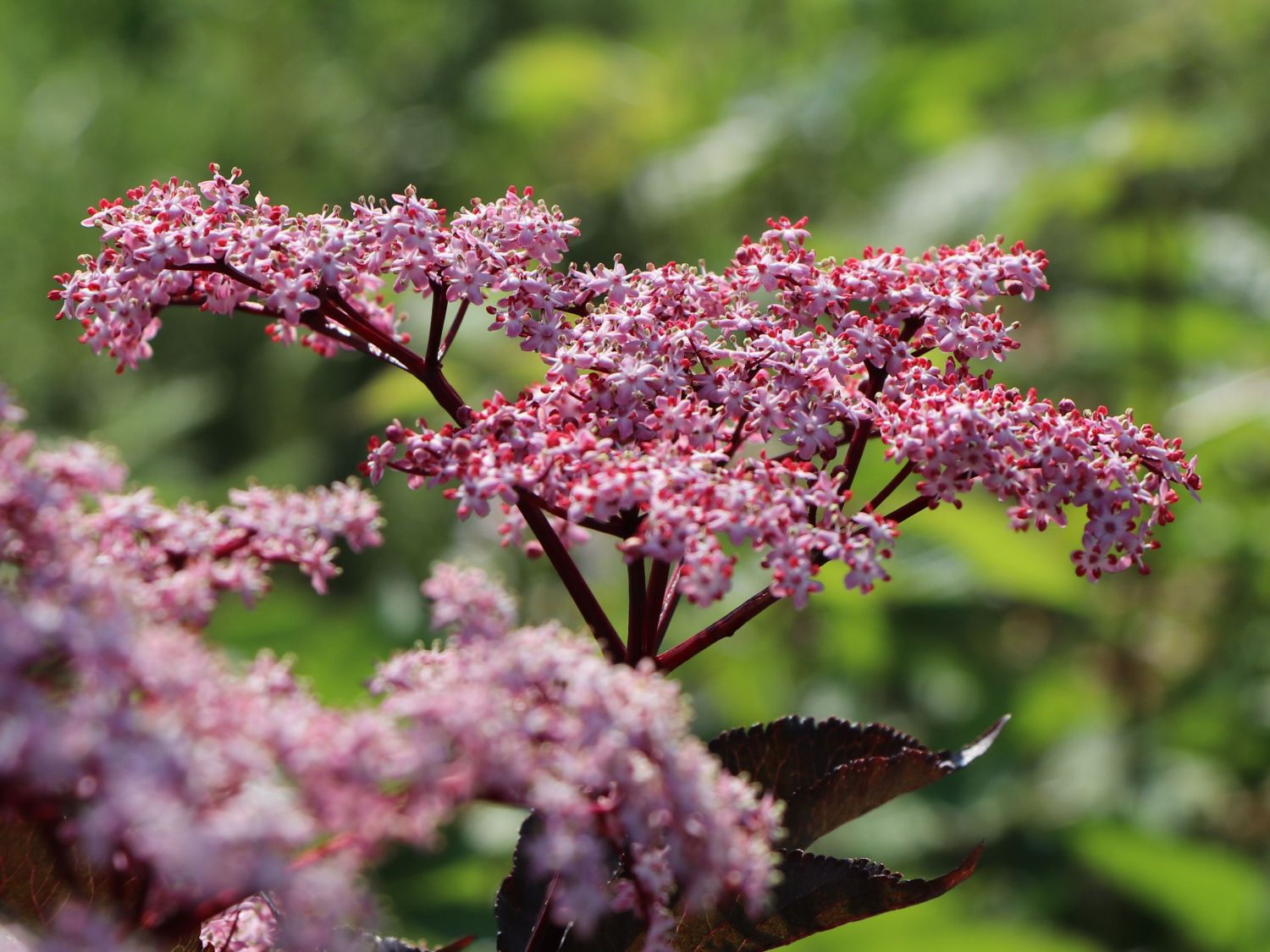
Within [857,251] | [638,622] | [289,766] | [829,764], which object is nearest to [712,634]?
[638,622]

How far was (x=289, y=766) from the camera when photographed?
81 centimetres

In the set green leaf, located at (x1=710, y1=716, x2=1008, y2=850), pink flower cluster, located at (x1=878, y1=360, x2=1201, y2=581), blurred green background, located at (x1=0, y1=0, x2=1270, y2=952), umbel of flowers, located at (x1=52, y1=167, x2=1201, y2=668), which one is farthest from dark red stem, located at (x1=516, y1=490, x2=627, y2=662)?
blurred green background, located at (x1=0, y1=0, x2=1270, y2=952)

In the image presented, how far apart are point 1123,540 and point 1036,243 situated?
599 centimetres

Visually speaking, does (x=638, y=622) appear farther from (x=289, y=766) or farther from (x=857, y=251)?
(x=857, y=251)

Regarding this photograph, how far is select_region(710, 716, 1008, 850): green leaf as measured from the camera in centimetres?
117

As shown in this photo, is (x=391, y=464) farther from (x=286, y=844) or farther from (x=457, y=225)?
(x=286, y=844)

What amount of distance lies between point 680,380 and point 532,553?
0.23 m

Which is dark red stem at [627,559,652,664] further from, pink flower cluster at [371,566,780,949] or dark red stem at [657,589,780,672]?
pink flower cluster at [371,566,780,949]

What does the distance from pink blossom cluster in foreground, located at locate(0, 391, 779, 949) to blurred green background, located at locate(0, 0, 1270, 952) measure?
2.43 meters

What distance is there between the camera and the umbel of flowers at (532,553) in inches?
31.6

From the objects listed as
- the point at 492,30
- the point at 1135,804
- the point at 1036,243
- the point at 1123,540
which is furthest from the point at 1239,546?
the point at 492,30

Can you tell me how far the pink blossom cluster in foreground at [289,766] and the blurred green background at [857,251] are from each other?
95.7 inches

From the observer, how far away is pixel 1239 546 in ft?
14.7

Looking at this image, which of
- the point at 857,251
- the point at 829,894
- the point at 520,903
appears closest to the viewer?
the point at 829,894
